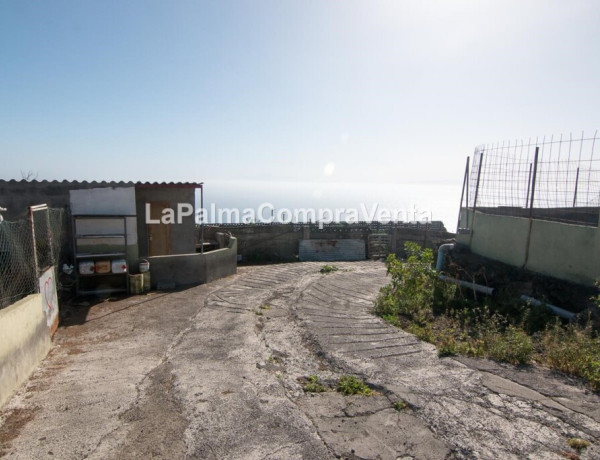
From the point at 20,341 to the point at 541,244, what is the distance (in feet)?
29.0

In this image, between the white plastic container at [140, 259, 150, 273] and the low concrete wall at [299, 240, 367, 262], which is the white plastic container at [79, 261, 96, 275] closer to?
the white plastic container at [140, 259, 150, 273]

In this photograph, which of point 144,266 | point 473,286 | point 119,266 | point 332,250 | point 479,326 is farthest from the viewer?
point 332,250

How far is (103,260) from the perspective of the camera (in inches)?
352

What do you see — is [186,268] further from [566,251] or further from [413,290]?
[566,251]

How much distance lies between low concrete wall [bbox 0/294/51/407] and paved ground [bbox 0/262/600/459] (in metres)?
0.16

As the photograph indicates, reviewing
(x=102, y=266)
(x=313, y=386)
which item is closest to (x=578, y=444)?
(x=313, y=386)

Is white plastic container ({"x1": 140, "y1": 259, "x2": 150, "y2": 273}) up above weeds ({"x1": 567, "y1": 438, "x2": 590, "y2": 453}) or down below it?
above

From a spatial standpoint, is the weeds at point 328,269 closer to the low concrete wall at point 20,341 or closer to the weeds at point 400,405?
the low concrete wall at point 20,341

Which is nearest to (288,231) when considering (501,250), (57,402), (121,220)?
(121,220)

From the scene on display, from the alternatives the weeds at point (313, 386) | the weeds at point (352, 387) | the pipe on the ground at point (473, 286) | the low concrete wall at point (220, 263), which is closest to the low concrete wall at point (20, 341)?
the weeds at point (313, 386)

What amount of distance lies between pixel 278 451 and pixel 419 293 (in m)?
5.46

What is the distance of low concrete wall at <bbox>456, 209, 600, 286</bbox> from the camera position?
7145 mm

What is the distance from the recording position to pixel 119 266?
357 inches

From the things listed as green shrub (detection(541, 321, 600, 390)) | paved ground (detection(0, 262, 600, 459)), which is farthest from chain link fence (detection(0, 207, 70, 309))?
green shrub (detection(541, 321, 600, 390))
